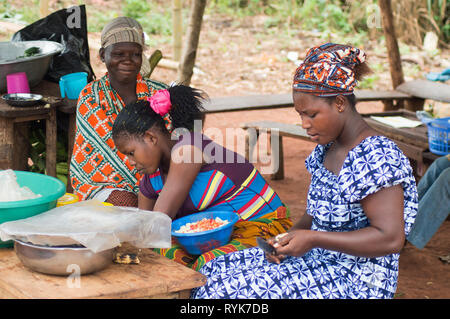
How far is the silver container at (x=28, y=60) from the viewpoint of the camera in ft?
12.0

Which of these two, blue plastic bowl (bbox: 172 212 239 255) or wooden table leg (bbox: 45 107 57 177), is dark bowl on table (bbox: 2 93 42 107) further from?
blue plastic bowl (bbox: 172 212 239 255)

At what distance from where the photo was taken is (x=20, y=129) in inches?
152

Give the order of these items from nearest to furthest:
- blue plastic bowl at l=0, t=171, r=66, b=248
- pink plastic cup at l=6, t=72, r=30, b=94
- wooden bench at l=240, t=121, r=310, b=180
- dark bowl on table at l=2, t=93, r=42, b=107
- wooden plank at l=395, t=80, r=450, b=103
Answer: blue plastic bowl at l=0, t=171, r=66, b=248 < dark bowl on table at l=2, t=93, r=42, b=107 < pink plastic cup at l=6, t=72, r=30, b=94 < wooden bench at l=240, t=121, r=310, b=180 < wooden plank at l=395, t=80, r=450, b=103

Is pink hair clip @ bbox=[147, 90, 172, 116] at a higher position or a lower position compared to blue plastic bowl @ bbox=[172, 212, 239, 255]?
higher

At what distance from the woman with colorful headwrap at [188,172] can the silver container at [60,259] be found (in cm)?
62

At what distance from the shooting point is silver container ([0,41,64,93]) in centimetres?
365

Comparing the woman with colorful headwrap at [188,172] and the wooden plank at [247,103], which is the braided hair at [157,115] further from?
the wooden plank at [247,103]

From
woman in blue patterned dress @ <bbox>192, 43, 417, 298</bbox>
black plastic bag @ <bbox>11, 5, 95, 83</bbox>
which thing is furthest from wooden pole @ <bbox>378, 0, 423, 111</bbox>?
woman in blue patterned dress @ <bbox>192, 43, 417, 298</bbox>

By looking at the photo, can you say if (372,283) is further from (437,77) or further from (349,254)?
(437,77)

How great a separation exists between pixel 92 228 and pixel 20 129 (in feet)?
7.55

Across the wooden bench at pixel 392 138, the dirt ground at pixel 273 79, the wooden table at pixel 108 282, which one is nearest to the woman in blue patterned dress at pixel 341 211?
the wooden table at pixel 108 282

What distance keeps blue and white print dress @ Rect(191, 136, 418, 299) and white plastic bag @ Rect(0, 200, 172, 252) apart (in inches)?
11.5

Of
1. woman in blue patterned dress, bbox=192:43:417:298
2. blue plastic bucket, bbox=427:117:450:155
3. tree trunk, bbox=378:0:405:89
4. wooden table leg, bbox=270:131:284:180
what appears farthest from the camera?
tree trunk, bbox=378:0:405:89

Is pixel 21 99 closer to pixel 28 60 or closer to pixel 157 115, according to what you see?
pixel 28 60
